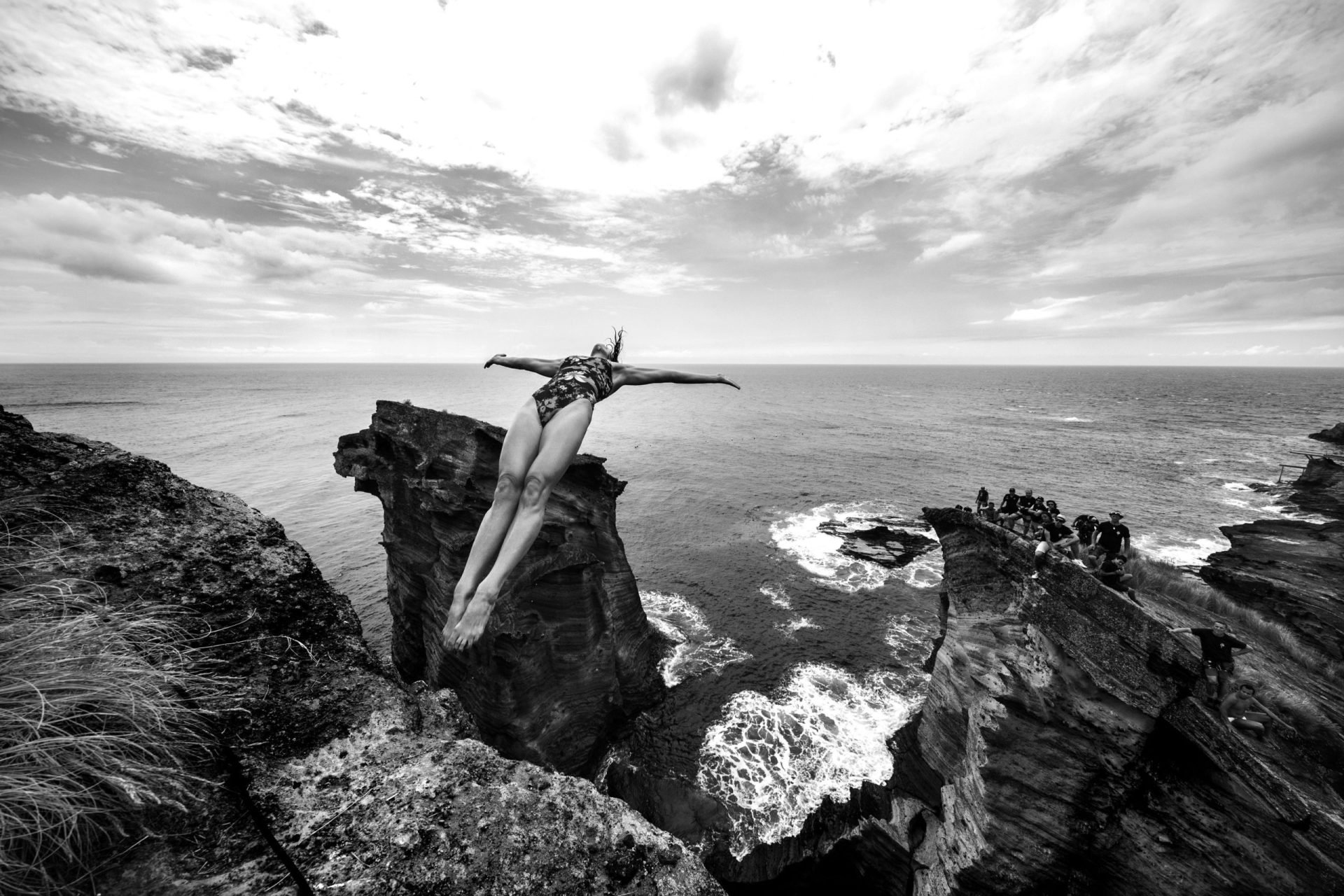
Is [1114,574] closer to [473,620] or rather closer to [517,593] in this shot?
[517,593]

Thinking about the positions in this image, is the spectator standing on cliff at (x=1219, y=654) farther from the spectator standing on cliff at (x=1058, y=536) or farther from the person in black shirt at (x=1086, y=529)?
the person in black shirt at (x=1086, y=529)

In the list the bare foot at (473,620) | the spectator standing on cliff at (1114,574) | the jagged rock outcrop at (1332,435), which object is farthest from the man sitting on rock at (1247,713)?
the jagged rock outcrop at (1332,435)

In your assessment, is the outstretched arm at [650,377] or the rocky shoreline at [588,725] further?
the outstretched arm at [650,377]

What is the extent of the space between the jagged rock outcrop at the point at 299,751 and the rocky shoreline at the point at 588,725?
0.05 feet

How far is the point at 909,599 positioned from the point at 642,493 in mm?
21500

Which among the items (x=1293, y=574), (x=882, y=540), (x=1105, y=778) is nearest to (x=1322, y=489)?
(x=1293, y=574)

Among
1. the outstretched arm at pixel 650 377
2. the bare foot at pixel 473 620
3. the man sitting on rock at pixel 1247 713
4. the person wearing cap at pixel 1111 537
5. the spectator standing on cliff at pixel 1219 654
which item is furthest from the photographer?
the person wearing cap at pixel 1111 537

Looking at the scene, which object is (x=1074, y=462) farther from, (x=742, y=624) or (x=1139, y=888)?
(x=1139, y=888)

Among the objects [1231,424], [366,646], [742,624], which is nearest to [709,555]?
[742,624]

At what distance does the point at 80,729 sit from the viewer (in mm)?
2381

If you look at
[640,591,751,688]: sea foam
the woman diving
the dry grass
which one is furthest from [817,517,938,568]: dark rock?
the dry grass

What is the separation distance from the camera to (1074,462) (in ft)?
158

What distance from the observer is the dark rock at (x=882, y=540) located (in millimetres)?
28547

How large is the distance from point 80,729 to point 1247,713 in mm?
16217
